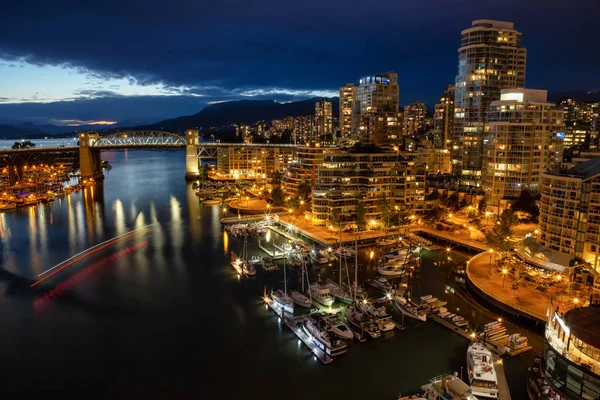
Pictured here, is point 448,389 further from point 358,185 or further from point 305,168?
point 305,168

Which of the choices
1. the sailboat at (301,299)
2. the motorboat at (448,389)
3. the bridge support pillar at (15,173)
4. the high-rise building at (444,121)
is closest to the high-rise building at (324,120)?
the high-rise building at (444,121)

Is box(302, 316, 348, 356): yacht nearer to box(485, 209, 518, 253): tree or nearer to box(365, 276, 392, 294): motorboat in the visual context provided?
box(365, 276, 392, 294): motorboat

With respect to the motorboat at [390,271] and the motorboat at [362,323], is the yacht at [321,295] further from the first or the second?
the motorboat at [390,271]

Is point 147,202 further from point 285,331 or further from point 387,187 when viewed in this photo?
point 285,331

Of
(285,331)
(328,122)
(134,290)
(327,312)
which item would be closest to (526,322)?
(327,312)

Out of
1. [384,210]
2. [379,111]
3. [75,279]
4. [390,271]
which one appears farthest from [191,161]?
[390,271]
